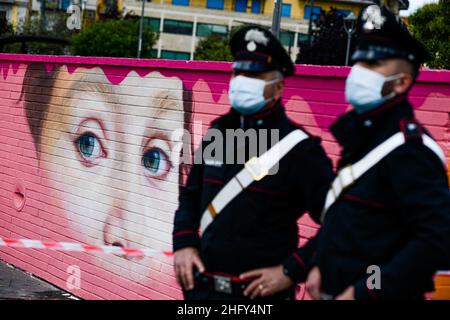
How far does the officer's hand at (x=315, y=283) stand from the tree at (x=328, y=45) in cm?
4183

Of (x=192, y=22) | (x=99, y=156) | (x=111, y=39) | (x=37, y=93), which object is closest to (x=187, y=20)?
(x=192, y=22)

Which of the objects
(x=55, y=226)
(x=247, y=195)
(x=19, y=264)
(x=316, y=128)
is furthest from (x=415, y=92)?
(x=19, y=264)

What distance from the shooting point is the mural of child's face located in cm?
728

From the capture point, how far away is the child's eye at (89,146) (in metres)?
8.14

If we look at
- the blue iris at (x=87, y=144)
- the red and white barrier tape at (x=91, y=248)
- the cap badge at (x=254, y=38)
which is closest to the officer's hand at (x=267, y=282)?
the cap badge at (x=254, y=38)

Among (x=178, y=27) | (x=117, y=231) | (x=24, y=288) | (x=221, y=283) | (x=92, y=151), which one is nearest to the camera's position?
(x=221, y=283)

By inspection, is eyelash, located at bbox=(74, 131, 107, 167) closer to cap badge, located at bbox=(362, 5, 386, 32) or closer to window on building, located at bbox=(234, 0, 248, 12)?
cap badge, located at bbox=(362, 5, 386, 32)

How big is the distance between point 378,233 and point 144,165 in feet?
15.6

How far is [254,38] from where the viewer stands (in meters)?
3.72

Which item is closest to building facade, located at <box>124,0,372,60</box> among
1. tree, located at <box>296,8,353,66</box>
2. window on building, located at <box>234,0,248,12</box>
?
window on building, located at <box>234,0,248,12</box>

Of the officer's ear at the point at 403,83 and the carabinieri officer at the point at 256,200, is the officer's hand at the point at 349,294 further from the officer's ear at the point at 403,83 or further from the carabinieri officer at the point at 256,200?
the officer's ear at the point at 403,83

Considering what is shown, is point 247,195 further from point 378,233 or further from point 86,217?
point 86,217

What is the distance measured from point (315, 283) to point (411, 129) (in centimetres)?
69

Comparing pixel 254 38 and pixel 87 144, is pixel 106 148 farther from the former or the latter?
pixel 254 38
